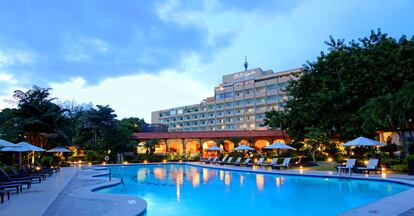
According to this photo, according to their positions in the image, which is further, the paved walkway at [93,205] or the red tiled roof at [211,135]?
the red tiled roof at [211,135]

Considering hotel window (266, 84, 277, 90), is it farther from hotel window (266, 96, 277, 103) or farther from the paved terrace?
the paved terrace

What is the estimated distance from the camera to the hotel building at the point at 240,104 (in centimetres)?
6981

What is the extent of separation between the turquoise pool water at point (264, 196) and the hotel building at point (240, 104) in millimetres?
51808

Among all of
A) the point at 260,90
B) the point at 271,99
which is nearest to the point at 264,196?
Result: the point at 271,99

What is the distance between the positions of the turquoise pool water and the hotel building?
5181 centimetres

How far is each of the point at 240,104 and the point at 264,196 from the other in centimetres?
6298

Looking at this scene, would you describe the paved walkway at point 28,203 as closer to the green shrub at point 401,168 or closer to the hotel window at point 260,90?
the green shrub at point 401,168

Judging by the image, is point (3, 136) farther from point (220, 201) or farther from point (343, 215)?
point (343, 215)

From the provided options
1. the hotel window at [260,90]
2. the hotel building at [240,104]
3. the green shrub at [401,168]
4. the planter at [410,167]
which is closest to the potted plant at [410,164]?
the planter at [410,167]

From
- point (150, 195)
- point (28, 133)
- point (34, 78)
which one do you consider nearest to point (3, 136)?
point (28, 133)

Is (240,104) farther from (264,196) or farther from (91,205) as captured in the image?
(91,205)

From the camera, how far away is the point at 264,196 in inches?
505

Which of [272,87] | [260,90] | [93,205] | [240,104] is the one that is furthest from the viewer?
[240,104]

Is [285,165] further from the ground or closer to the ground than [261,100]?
closer to the ground
